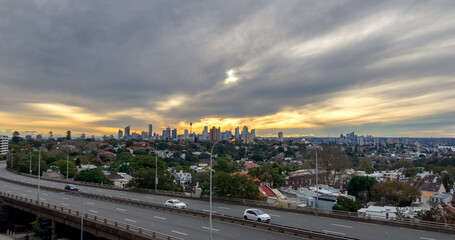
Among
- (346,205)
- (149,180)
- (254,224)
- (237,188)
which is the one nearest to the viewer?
(254,224)

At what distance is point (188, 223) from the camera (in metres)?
31.2

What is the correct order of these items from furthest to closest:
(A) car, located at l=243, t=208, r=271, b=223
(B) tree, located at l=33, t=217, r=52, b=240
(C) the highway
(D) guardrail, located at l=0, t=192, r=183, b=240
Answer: (B) tree, located at l=33, t=217, r=52, b=240 → (A) car, located at l=243, t=208, r=271, b=223 → (D) guardrail, located at l=0, t=192, r=183, b=240 → (C) the highway

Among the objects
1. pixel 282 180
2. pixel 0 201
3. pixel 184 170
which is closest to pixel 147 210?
pixel 0 201

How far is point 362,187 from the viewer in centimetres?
7894

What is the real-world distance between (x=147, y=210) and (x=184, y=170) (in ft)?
316

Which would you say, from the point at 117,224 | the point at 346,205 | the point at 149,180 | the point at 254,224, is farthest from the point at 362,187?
the point at 117,224

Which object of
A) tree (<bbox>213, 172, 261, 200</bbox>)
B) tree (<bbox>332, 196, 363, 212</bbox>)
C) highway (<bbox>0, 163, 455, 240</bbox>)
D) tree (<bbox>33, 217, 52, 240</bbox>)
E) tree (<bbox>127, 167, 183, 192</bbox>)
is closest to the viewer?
highway (<bbox>0, 163, 455, 240</bbox>)

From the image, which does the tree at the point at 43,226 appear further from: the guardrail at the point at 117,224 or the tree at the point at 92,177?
the tree at the point at 92,177

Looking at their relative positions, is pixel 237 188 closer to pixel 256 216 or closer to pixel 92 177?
pixel 256 216

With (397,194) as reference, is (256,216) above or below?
above

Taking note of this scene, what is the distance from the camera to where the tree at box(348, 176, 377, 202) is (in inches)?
3071

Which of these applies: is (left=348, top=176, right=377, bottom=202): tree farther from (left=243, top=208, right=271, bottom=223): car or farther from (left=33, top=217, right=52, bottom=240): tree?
(left=33, top=217, right=52, bottom=240): tree

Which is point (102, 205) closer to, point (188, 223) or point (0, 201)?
point (188, 223)

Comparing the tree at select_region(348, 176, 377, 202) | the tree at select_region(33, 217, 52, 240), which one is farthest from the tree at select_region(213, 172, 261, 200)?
the tree at select_region(348, 176, 377, 202)
